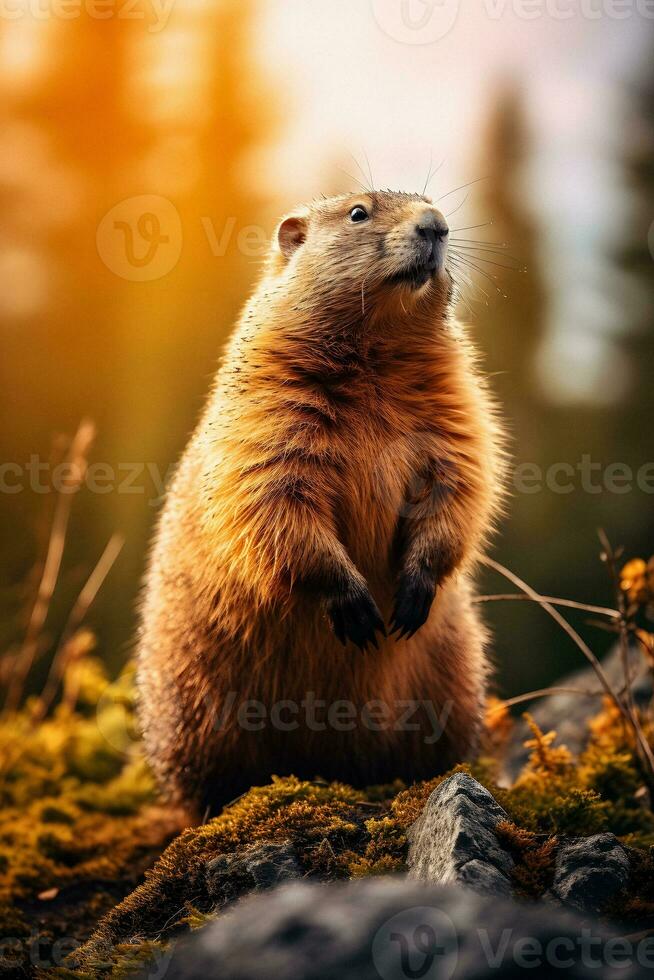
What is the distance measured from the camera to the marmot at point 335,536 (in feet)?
12.5

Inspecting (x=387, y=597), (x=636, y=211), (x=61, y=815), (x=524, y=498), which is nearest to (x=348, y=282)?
(x=387, y=597)

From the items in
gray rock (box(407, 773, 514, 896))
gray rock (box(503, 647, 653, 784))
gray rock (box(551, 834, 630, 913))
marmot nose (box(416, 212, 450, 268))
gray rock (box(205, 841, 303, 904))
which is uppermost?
marmot nose (box(416, 212, 450, 268))

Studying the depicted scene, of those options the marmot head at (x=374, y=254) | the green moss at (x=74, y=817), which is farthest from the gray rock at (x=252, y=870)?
the marmot head at (x=374, y=254)

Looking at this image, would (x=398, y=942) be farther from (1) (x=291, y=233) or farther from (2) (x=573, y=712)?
(2) (x=573, y=712)

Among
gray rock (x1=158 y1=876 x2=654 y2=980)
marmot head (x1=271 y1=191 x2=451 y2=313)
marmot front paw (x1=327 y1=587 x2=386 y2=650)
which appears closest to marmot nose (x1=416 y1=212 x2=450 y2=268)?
marmot head (x1=271 y1=191 x2=451 y2=313)

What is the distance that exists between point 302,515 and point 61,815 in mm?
2755

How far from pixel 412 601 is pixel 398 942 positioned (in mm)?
2047

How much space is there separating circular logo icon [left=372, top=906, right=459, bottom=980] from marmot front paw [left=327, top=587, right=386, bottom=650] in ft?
5.78

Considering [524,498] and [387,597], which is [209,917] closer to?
[387,597]

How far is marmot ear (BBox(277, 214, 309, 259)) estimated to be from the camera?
15.6 feet

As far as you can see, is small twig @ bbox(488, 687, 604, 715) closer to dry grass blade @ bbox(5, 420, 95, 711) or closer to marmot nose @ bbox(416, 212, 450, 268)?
marmot nose @ bbox(416, 212, 450, 268)

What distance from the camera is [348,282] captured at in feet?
13.7

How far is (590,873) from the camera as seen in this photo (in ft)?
8.83

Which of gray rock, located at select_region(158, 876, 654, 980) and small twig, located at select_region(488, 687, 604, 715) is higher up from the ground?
gray rock, located at select_region(158, 876, 654, 980)
